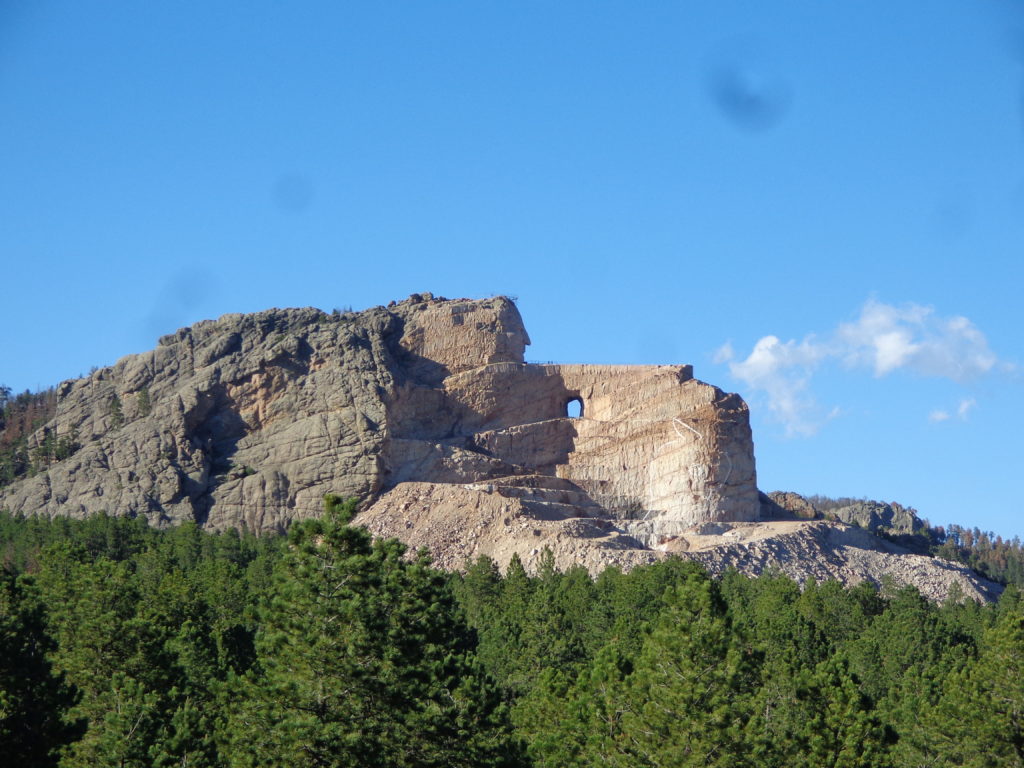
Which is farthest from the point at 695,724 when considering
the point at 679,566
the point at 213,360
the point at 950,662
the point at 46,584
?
the point at 213,360

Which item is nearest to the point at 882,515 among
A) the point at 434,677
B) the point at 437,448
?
the point at 437,448

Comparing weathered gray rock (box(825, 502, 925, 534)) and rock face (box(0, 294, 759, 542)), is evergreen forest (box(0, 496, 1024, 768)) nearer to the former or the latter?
rock face (box(0, 294, 759, 542))

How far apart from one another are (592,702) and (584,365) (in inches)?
2790

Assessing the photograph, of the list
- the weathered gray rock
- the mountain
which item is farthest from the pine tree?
the weathered gray rock

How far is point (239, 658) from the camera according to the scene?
57.6 metres

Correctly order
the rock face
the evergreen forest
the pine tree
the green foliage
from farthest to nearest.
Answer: the rock face → the green foliage → the evergreen forest → the pine tree

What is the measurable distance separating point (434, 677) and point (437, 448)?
6848cm

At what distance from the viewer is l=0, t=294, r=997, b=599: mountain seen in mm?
105188

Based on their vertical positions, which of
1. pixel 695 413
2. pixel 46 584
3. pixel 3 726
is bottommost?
pixel 3 726

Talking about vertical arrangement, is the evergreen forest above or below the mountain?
below

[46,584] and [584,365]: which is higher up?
[584,365]

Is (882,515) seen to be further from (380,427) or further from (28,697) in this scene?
(28,697)

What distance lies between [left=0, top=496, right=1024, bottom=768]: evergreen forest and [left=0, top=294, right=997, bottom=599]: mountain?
89.8 ft

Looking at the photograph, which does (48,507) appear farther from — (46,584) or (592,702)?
(592,702)
